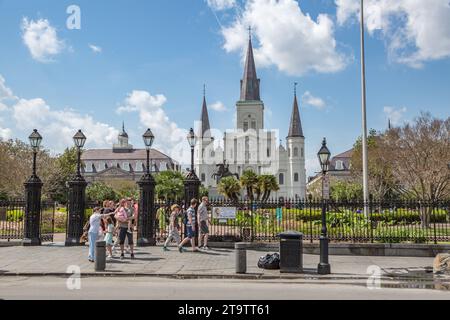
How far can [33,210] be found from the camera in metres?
20.1

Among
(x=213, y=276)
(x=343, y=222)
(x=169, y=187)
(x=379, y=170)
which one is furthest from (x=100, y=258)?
(x=169, y=187)

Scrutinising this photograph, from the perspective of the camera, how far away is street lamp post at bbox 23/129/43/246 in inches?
786

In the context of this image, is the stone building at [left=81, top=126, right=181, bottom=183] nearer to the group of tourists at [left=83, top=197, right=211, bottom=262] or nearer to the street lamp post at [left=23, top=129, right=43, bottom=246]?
the street lamp post at [left=23, top=129, right=43, bottom=246]

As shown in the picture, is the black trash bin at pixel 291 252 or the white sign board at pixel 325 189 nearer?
the black trash bin at pixel 291 252

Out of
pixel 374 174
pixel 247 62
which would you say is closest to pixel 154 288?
pixel 374 174

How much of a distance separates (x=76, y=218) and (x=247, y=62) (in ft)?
322

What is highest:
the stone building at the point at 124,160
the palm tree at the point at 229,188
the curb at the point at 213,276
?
the stone building at the point at 124,160

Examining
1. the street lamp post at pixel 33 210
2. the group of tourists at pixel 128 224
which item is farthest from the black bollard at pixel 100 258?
the street lamp post at pixel 33 210

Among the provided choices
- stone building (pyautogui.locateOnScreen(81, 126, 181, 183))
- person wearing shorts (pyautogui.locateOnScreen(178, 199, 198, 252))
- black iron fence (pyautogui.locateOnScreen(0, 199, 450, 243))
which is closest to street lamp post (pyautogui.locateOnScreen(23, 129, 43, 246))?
black iron fence (pyautogui.locateOnScreen(0, 199, 450, 243))

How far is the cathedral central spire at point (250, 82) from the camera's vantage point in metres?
114

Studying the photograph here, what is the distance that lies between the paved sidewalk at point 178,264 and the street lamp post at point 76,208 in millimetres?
1317

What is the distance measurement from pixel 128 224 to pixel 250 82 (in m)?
105

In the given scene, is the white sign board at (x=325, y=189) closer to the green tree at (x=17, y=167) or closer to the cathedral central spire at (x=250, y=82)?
the green tree at (x=17, y=167)
